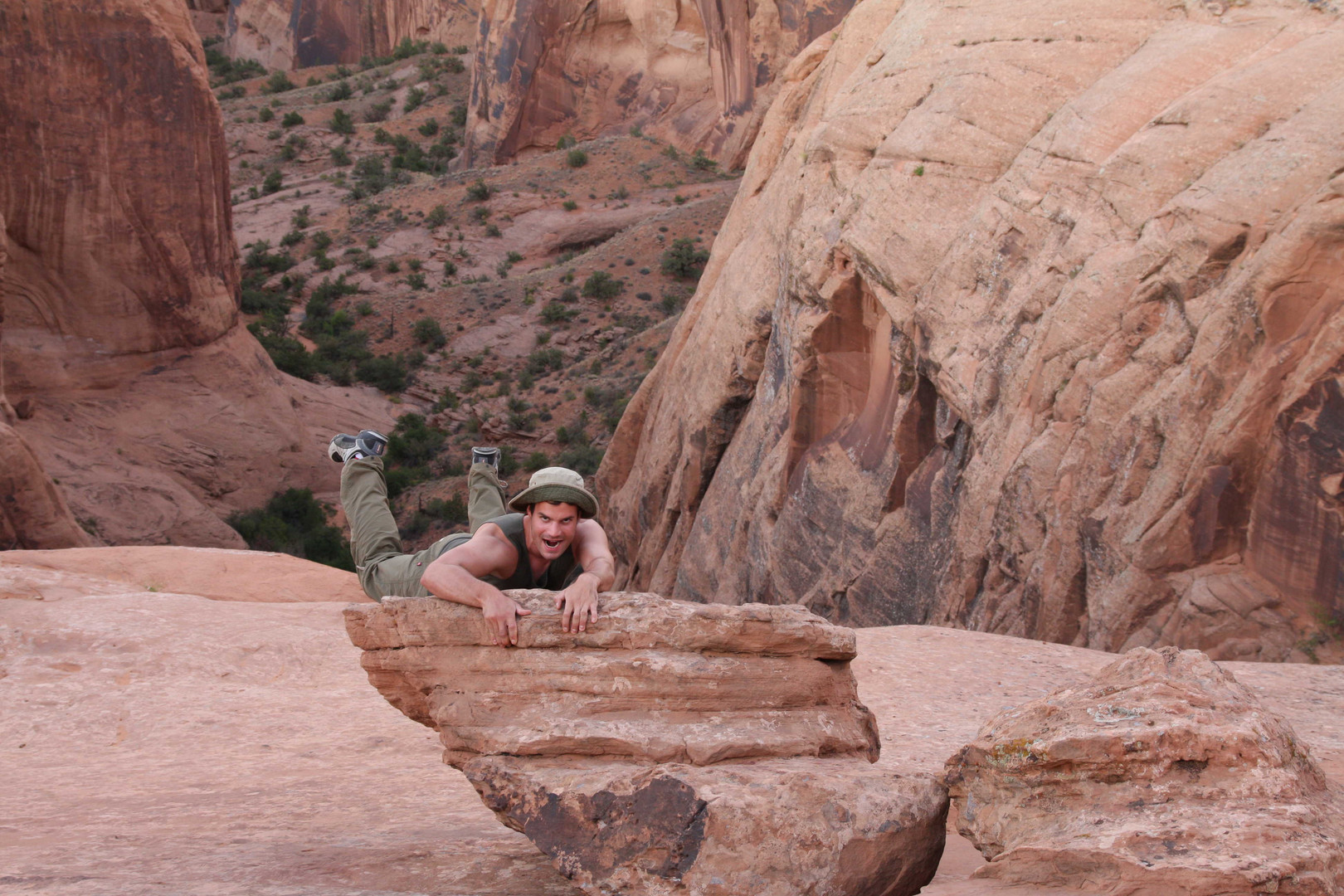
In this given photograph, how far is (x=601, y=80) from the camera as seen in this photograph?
150ft

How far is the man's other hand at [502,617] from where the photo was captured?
3.61 m

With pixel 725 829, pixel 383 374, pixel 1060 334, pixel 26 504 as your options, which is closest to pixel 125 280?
pixel 26 504

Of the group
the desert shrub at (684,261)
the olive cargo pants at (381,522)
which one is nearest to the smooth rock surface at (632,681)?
the olive cargo pants at (381,522)

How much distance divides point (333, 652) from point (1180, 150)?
23.9 feet

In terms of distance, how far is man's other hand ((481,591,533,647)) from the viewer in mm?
3613

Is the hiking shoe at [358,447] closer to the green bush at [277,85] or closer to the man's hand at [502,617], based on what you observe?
the man's hand at [502,617]

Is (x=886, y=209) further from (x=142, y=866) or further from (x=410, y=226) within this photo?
(x=410, y=226)

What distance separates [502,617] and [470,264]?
119 ft

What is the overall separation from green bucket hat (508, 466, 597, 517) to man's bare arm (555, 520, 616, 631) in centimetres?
17

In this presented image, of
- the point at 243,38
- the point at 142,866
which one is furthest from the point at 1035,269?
the point at 243,38

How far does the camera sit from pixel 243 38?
59250 mm

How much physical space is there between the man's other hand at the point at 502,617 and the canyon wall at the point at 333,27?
195ft

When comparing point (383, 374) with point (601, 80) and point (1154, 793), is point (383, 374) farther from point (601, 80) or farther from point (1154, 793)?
point (1154, 793)

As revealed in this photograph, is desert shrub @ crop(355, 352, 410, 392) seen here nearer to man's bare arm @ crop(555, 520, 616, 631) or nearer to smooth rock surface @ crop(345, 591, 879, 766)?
man's bare arm @ crop(555, 520, 616, 631)
